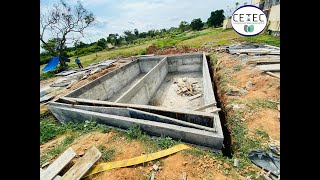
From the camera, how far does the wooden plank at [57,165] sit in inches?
136

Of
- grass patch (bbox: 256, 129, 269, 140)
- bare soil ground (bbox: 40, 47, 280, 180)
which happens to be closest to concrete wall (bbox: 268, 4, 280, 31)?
bare soil ground (bbox: 40, 47, 280, 180)

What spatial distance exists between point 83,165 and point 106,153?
57 cm

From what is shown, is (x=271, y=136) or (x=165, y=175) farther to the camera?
(x=271, y=136)

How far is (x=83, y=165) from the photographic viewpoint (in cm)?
354

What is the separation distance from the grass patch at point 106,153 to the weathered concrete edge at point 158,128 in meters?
0.90

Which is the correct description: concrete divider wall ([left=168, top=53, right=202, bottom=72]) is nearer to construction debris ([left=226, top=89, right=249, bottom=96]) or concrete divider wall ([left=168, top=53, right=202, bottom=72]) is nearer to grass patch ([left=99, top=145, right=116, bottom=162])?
construction debris ([left=226, top=89, right=249, bottom=96])

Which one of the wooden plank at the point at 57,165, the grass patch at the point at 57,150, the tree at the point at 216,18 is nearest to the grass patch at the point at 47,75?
the grass patch at the point at 57,150

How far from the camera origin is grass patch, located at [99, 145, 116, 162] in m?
3.85
